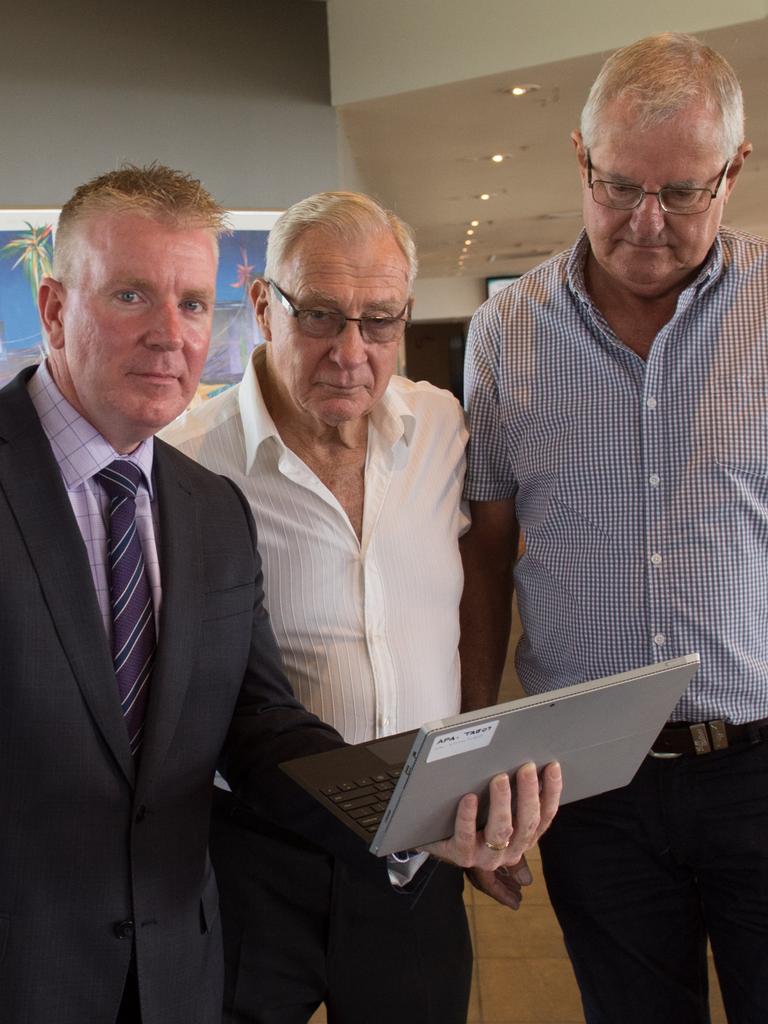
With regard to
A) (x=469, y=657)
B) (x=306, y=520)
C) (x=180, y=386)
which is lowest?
(x=469, y=657)

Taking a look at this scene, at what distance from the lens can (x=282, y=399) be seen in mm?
1963

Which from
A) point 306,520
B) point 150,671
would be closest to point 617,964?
point 306,520

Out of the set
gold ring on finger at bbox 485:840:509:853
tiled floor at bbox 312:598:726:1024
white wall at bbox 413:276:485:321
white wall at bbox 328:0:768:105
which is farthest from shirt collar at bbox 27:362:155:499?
white wall at bbox 413:276:485:321

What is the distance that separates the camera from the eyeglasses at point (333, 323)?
6.00 ft

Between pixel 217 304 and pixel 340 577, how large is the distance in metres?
3.86

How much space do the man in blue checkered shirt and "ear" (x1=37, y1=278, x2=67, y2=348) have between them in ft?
2.99

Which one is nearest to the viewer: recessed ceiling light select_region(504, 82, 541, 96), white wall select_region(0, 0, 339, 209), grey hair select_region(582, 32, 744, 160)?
grey hair select_region(582, 32, 744, 160)

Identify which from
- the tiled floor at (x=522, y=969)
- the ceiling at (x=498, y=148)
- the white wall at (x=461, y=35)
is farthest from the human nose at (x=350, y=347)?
the ceiling at (x=498, y=148)

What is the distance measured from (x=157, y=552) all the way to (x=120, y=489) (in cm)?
11

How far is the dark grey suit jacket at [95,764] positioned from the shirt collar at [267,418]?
0.34m

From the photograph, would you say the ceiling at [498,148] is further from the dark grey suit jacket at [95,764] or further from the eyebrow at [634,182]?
the dark grey suit jacket at [95,764]

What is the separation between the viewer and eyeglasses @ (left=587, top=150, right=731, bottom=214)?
1.71 meters

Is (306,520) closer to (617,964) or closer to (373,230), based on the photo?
(373,230)

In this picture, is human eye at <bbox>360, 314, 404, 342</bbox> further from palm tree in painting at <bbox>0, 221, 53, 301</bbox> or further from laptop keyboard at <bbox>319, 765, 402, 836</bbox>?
palm tree in painting at <bbox>0, 221, 53, 301</bbox>
